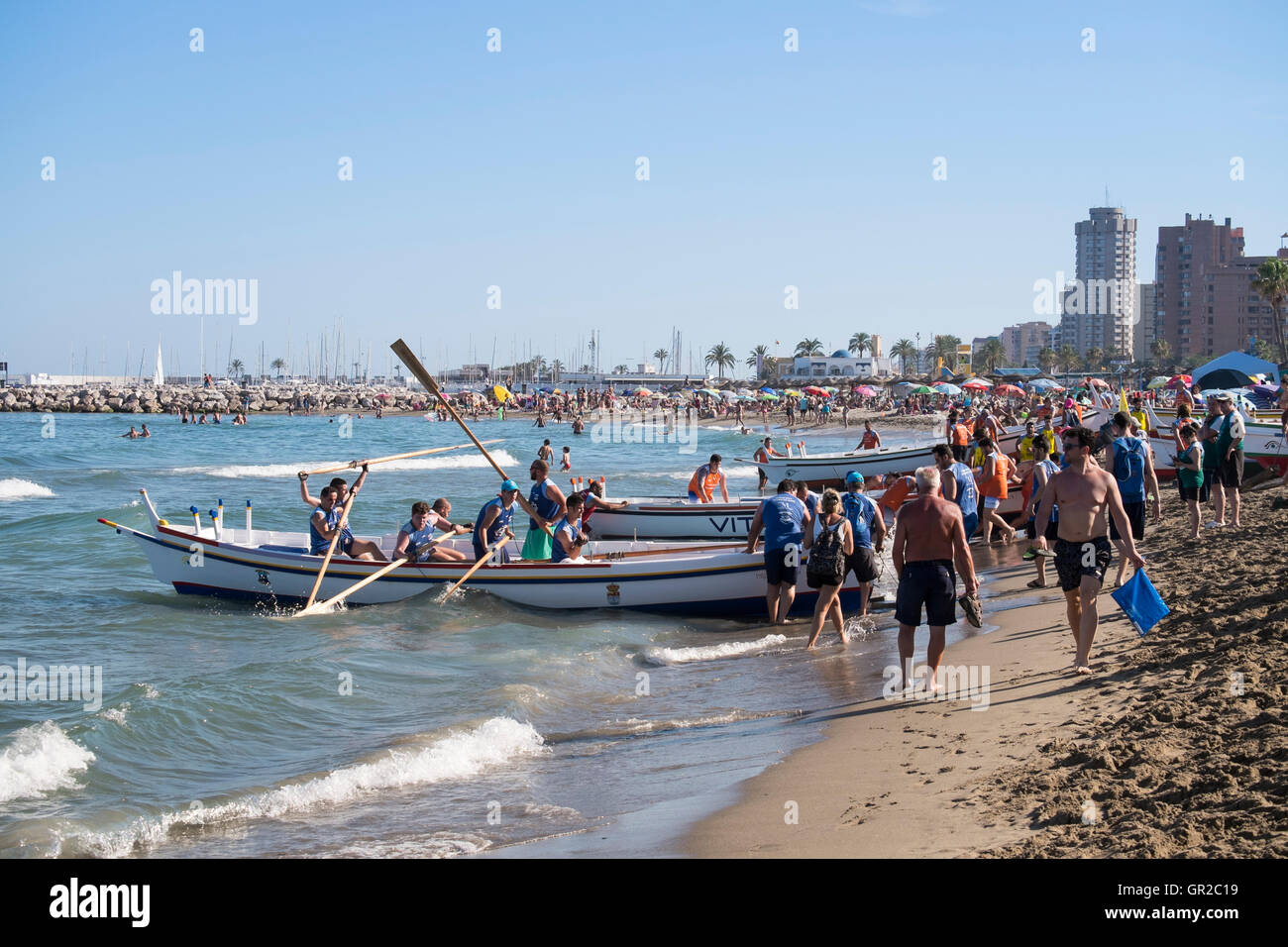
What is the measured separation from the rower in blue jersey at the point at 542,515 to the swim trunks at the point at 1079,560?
7099 mm

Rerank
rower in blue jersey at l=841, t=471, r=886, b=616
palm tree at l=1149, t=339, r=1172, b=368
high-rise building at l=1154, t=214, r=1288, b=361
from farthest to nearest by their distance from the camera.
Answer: high-rise building at l=1154, t=214, r=1288, b=361 → palm tree at l=1149, t=339, r=1172, b=368 → rower in blue jersey at l=841, t=471, r=886, b=616

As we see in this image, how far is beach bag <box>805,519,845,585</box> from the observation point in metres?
10.3

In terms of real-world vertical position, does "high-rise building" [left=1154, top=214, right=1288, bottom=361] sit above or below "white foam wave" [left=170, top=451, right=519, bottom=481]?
above

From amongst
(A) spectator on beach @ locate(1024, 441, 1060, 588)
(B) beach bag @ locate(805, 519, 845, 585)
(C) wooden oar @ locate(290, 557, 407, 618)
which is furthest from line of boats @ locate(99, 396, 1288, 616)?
(B) beach bag @ locate(805, 519, 845, 585)

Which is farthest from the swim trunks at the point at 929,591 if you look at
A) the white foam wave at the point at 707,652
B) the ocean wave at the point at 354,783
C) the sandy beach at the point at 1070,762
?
the white foam wave at the point at 707,652

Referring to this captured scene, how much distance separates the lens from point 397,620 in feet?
43.7

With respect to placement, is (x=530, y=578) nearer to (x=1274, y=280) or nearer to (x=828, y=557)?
(x=828, y=557)

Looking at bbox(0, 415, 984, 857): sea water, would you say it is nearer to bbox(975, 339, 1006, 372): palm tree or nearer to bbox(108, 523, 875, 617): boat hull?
bbox(108, 523, 875, 617): boat hull

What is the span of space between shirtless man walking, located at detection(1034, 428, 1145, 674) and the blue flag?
143mm

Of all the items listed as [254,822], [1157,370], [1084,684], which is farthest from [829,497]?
[1157,370]

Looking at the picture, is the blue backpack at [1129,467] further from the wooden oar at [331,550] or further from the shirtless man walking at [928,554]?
the wooden oar at [331,550]

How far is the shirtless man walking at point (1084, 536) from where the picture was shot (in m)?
7.82

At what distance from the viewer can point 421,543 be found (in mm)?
13797
